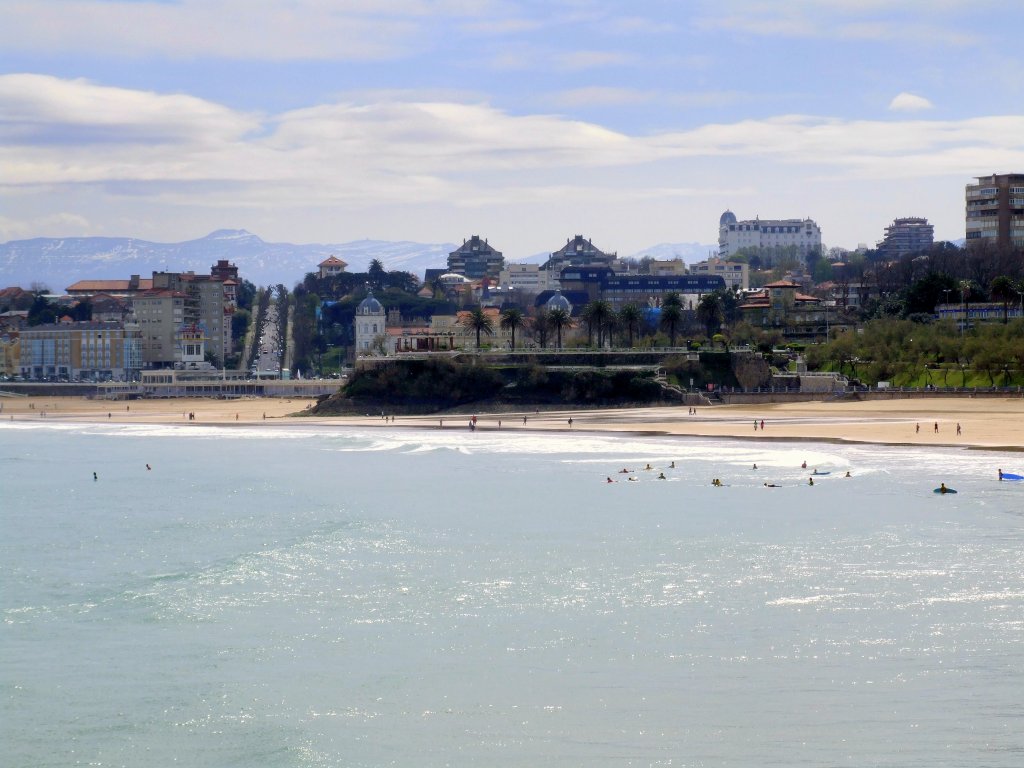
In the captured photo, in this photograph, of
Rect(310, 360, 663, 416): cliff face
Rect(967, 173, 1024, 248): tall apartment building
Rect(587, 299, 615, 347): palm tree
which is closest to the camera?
Rect(310, 360, 663, 416): cliff face

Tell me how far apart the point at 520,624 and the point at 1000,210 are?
461 feet

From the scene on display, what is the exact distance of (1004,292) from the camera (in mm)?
110125

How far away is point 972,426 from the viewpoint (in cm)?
7575

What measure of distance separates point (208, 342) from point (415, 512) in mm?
133421

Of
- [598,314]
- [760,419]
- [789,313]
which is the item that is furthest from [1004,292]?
[760,419]

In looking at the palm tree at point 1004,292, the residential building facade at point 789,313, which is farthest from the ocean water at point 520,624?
the residential building facade at point 789,313

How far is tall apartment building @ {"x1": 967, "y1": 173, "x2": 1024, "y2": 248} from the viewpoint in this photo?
15738cm

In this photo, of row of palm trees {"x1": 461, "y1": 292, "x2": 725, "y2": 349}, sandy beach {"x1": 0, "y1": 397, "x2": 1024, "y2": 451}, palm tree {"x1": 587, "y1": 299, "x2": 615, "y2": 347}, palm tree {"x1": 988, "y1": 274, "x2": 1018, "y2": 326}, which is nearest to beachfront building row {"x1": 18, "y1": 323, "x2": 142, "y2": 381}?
sandy beach {"x1": 0, "y1": 397, "x2": 1024, "y2": 451}

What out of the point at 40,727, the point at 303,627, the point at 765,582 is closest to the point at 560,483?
the point at 765,582

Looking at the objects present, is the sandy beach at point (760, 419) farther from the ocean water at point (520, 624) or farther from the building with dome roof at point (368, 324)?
the building with dome roof at point (368, 324)

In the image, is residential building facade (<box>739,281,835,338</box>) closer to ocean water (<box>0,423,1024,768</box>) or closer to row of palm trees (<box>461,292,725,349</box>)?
row of palm trees (<box>461,292,725,349</box>)

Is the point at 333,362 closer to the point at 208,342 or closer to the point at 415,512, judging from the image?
the point at 208,342

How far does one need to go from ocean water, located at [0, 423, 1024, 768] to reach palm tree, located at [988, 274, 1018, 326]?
57.4 m

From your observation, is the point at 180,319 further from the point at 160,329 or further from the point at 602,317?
the point at 602,317
